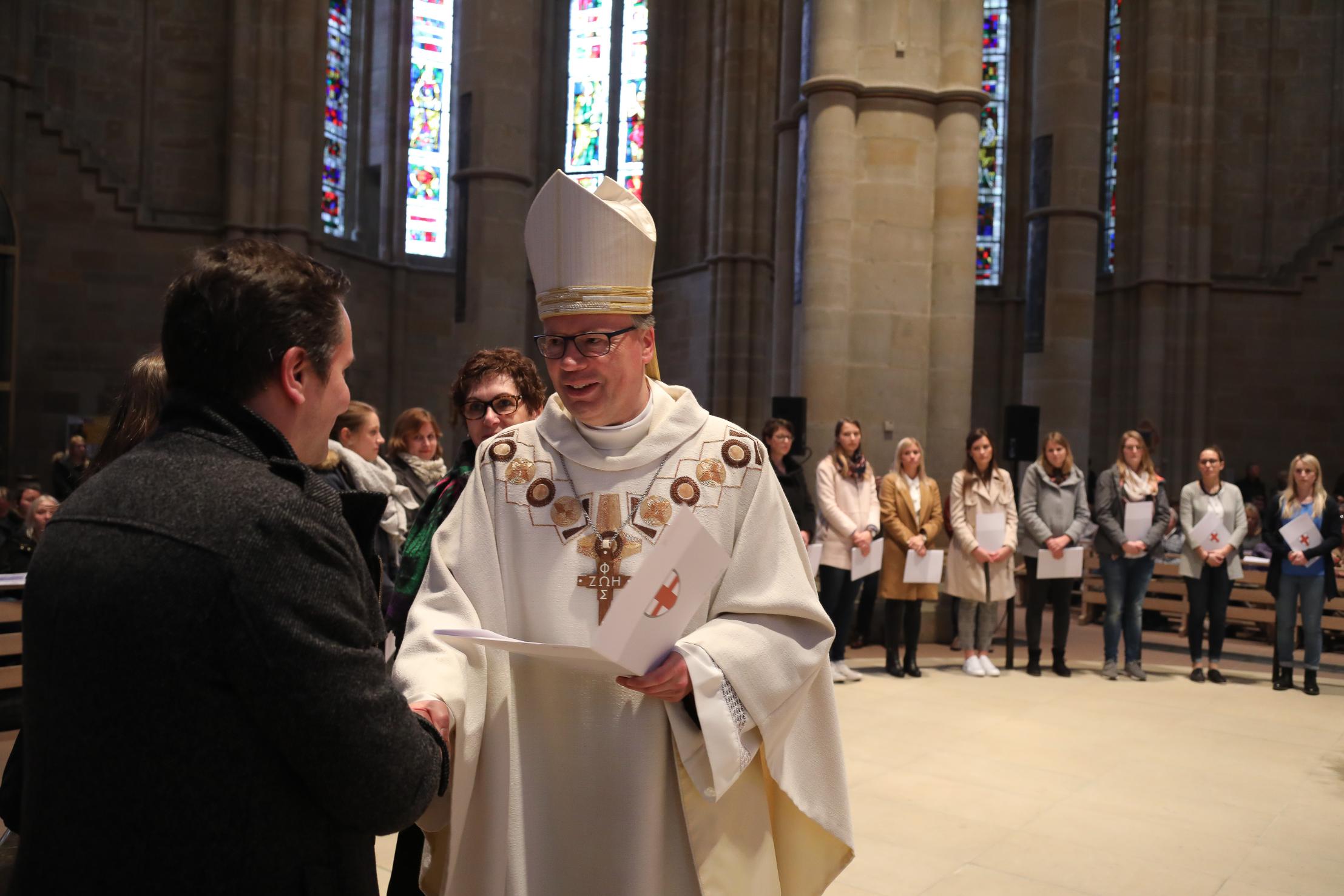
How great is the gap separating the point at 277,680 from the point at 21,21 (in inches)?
650

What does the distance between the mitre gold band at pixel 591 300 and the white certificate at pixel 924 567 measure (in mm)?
5921

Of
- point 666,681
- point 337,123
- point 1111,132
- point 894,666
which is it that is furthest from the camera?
point 337,123

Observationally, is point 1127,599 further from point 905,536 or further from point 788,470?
point 788,470

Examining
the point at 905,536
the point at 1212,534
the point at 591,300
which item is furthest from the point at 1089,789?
the point at 591,300

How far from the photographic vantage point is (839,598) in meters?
7.98

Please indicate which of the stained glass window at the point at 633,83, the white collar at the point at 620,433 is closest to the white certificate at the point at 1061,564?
the white collar at the point at 620,433

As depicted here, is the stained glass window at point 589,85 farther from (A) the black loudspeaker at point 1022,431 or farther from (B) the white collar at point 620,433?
(B) the white collar at point 620,433

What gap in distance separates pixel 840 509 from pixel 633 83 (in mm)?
13378

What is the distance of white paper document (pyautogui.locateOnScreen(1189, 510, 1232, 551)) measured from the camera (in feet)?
26.6

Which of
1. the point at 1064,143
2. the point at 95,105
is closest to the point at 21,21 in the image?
the point at 95,105

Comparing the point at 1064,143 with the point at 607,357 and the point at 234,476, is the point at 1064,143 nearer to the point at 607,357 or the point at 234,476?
the point at 607,357

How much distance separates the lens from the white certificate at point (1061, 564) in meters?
8.05

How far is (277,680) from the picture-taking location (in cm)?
130

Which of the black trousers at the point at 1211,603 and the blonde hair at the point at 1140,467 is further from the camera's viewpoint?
the blonde hair at the point at 1140,467
